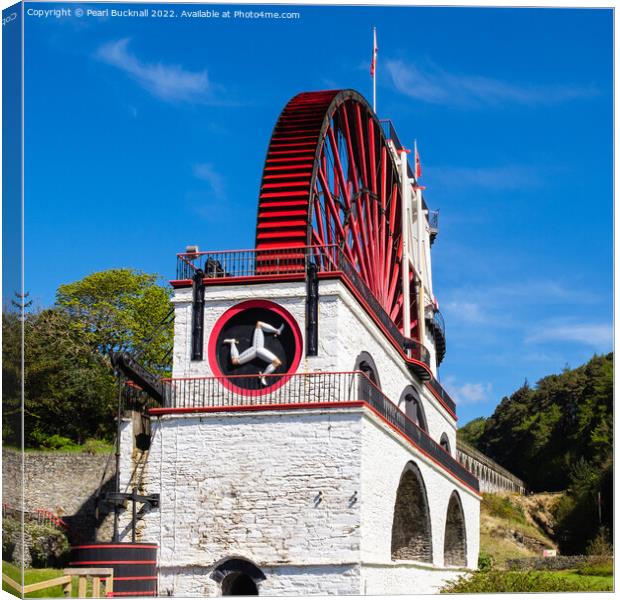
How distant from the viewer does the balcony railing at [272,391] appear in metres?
26.4

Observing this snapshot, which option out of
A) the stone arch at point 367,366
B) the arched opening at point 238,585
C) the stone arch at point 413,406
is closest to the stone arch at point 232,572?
the arched opening at point 238,585

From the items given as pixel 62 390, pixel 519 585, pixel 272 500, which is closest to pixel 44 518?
pixel 272 500

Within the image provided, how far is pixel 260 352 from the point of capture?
1065 inches

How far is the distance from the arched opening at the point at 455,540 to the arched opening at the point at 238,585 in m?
15.2

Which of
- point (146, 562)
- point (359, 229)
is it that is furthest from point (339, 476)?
point (359, 229)

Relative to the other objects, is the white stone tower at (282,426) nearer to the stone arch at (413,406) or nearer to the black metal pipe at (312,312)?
the black metal pipe at (312,312)

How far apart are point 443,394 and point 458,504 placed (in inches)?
181

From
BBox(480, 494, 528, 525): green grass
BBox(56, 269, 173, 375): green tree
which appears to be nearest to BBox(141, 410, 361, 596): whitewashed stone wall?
BBox(56, 269, 173, 375): green tree

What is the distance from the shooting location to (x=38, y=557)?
29.0 metres

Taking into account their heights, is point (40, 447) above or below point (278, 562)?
above

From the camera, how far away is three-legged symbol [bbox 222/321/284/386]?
27000 mm

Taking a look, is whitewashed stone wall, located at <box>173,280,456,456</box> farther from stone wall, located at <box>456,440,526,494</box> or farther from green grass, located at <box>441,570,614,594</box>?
stone wall, located at <box>456,440,526,494</box>

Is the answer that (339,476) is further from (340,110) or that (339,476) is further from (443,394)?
(443,394)

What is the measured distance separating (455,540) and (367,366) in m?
13.8
